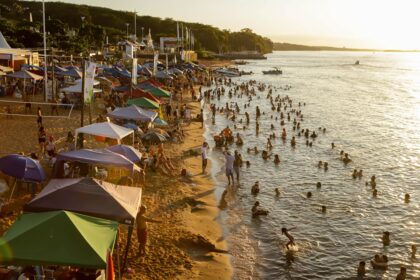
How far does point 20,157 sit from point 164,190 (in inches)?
229

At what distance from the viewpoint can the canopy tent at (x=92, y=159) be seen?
1211 centimetres

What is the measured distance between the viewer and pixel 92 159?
12.1 metres

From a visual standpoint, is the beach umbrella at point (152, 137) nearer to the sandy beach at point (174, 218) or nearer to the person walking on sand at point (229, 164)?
the sandy beach at point (174, 218)

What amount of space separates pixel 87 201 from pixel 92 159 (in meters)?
3.46

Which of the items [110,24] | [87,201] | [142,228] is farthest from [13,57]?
[110,24]

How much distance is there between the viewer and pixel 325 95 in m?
61.9

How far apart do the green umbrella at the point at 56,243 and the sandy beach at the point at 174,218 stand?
3007mm

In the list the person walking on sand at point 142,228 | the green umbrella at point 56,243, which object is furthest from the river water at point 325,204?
the green umbrella at point 56,243

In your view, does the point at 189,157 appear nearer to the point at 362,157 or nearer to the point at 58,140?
the point at 58,140

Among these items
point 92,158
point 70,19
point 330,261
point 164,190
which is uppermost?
point 70,19

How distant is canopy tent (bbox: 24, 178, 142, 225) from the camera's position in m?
8.59

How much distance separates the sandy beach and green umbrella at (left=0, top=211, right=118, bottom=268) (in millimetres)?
3007

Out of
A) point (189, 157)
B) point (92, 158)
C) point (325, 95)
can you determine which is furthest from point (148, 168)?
point (325, 95)

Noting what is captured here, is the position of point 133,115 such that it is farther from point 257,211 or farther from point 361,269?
point 361,269
